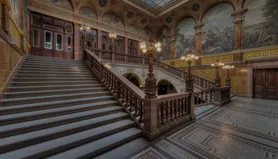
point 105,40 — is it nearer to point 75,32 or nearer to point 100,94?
point 75,32

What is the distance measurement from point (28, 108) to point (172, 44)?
15308 mm

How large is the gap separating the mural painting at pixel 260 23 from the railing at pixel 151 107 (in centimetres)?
965

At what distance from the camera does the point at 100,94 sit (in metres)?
4.86

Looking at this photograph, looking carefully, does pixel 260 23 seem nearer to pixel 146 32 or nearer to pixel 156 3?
pixel 156 3

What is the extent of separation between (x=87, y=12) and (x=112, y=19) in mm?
2775

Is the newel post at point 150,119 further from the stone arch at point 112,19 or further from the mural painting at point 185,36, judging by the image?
the stone arch at point 112,19

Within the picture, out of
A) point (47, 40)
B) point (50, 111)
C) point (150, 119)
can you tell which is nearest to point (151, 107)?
point (150, 119)

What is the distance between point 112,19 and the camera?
14016mm

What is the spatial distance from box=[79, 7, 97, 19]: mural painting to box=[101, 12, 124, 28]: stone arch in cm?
97

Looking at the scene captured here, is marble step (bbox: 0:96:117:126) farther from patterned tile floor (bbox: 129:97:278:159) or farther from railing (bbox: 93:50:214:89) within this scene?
railing (bbox: 93:50:214:89)

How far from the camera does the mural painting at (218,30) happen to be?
11133 mm

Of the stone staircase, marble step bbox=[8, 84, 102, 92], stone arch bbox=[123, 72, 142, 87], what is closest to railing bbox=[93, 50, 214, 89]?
stone arch bbox=[123, 72, 142, 87]

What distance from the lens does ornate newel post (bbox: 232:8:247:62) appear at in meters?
10.4

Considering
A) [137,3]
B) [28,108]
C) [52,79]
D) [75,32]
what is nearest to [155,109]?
[28,108]
